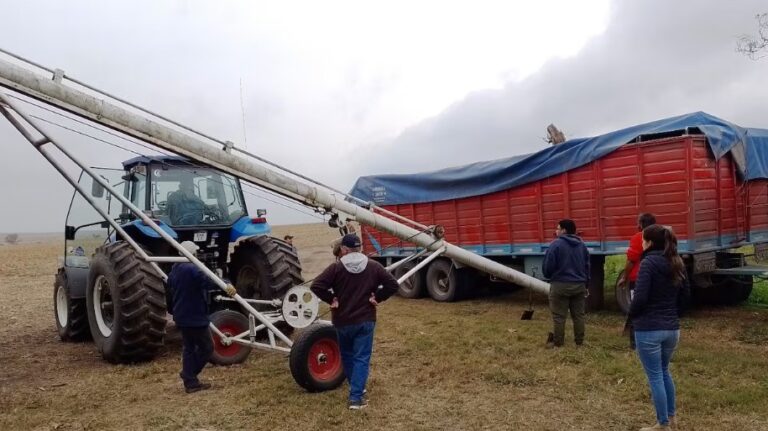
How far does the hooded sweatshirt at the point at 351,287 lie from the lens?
5.01 meters

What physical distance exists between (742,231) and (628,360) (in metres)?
4.30

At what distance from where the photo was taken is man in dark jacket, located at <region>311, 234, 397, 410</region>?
4.98m

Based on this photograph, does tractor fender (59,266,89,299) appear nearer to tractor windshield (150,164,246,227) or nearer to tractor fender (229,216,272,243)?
tractor windshield (150,164,246,227)

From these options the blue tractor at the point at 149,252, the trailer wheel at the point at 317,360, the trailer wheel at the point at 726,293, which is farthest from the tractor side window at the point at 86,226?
the trailer wheel at the point at 726,293

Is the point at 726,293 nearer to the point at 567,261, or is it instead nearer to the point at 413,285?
the point at 567,261

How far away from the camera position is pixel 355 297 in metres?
5.02

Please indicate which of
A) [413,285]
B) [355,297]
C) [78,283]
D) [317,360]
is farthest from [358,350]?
[413,285]

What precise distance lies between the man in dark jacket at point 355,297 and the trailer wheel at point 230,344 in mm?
1915

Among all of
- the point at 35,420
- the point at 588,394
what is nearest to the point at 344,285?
the point at 588,394

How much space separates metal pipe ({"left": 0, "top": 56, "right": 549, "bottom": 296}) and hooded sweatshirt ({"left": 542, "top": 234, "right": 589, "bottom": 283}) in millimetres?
1834

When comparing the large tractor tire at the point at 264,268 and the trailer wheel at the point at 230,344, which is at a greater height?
the large tractor tire at the point at 264,268

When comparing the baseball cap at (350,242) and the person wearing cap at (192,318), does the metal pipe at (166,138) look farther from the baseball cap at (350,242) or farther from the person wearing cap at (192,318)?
the baseball cap at (350,242)

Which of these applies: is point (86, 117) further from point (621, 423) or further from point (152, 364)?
point (621, 423)

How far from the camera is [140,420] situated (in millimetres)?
4895
